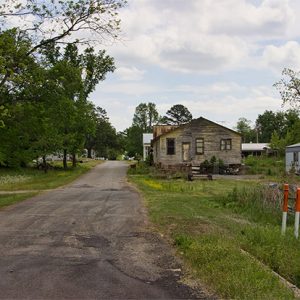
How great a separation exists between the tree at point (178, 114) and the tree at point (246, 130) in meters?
16.9

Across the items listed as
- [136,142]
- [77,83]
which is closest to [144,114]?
[136,142]

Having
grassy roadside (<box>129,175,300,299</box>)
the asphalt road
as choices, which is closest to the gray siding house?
grassy roadside (<box>129,175,300,299</box>)

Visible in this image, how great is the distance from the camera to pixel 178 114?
14400 cm

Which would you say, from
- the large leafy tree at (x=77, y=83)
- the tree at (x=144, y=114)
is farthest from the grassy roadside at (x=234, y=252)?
the tree at (x=144, y=114)

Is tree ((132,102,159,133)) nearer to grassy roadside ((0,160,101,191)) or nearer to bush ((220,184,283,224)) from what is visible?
grassy roadside ((0,160,101,191))

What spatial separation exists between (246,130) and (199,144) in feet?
345

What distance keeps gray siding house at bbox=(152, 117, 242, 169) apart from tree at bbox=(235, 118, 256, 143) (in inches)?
3620

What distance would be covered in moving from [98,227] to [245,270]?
5.57 m

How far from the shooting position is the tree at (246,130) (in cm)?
14162

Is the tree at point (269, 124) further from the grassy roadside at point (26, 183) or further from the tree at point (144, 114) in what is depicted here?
the grassy roadside at point (26, 183)

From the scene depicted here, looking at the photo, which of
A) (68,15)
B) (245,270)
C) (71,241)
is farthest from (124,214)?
(68,15)

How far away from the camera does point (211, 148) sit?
49.0 metres

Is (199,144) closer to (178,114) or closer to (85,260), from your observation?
(85,260)

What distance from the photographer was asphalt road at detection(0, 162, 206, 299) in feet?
20.4
